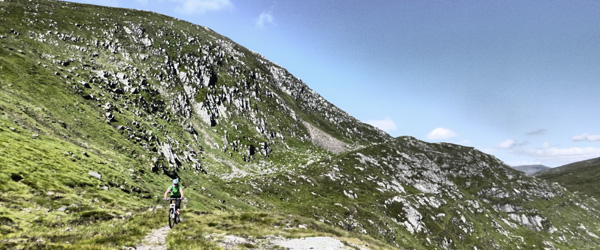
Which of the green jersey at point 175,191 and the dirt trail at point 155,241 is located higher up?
the green jersey at point 175,191

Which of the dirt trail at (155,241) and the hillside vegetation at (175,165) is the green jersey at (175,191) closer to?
the dirt trail at (155,241)

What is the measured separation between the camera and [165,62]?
153 meters

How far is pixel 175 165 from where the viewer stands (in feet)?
261

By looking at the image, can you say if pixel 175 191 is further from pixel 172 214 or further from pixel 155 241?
pixel 155 241

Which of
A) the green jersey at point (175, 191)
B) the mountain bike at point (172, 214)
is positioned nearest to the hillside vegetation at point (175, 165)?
the mountain bike at point (172, 214)

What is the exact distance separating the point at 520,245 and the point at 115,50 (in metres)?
242

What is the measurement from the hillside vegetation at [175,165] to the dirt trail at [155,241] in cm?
51

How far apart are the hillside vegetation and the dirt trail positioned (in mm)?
513

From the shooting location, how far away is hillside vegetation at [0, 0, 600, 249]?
24.0 m

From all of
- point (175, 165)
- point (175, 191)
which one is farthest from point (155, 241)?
point (175, 165)

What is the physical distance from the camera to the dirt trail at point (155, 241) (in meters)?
15.7

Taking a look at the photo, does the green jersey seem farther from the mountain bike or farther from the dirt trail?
the dirt trail

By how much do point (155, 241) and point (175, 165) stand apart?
68696mm

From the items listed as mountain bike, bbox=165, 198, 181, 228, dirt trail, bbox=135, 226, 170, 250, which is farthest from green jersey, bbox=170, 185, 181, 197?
dirt trail, bbox=135, 226, 170, 250
